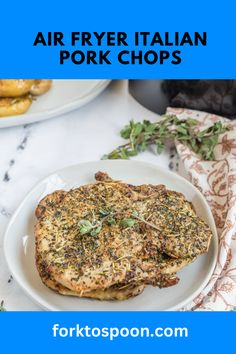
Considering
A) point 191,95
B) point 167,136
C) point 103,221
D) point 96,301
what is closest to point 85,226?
point 103,221

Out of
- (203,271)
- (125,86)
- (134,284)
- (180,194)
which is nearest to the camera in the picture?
(134,284)

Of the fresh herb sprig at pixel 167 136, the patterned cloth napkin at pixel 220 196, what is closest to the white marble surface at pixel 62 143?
the fresh herb sprig at pixel 167 136

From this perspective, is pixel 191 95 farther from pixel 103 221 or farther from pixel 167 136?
pixel 103 221

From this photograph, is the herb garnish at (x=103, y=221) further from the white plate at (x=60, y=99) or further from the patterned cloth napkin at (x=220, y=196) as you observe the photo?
the white plate at (x=60, y=99)

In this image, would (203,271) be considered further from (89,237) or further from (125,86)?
(125,86)

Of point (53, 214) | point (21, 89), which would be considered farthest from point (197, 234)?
point (21, 89)
